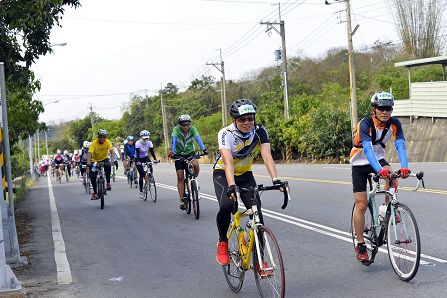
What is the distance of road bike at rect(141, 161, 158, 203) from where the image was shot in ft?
56.0

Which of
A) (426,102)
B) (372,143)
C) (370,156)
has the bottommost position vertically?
(370,156)

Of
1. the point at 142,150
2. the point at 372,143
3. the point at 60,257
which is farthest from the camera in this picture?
the point at 142,150

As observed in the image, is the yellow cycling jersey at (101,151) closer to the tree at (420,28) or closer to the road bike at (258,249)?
the road bike at (258,249)

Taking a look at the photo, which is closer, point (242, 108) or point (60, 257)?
point (242, 108)

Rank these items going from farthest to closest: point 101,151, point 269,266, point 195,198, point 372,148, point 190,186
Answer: point 101,151 → point 190,186 → point 195,198 → point 372,148 → point 269,266

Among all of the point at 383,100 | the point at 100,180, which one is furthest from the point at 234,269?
the point at 100,180

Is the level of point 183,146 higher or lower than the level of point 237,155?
higher

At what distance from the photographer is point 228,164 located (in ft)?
21.3

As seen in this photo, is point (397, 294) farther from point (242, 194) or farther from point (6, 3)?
point (6, 3)

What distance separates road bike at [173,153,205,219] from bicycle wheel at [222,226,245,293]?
5806 millimetres

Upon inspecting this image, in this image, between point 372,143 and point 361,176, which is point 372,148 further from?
point 361,176

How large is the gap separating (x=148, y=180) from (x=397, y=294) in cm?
1174

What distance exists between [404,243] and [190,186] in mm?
6866

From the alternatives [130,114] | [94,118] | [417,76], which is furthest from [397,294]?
[94,118]
